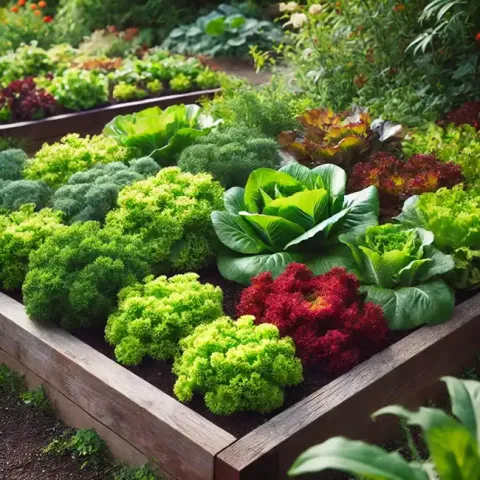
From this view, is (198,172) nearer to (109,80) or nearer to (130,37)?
(109,80)

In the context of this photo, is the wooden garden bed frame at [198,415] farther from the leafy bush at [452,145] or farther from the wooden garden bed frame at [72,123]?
the wooden garden bed frame at [72,123]

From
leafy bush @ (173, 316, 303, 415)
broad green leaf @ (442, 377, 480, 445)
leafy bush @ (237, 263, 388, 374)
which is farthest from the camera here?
leafy bush @ (237, 263, 388, 374)

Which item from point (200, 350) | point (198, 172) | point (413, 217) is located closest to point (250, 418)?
point (200, 350)

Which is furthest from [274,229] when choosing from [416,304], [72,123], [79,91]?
[79,91]

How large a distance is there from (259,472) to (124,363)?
0.77 metres

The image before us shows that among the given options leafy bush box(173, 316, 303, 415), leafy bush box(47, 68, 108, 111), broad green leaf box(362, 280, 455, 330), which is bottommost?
leafy bush box(173, 316, 303, 415)

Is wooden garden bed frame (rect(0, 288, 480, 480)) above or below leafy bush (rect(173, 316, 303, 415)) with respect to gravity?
below

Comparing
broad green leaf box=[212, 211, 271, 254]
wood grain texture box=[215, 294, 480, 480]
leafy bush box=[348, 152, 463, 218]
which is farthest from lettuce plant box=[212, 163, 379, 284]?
wood grain texture box=[215, 294, 480, 480]

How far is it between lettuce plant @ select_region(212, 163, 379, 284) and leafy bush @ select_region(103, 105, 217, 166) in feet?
3.30

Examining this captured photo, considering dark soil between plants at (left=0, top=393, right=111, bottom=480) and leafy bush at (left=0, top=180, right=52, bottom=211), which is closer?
dark soil between plants at (left=0, top=393, right=111, bottom=480)

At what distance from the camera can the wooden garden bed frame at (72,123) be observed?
5.59 metres

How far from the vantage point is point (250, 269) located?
9.80ft

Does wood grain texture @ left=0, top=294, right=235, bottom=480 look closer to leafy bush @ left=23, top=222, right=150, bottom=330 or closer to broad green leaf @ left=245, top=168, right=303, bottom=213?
leafy bush @ left=23, top=222, right=150, bottom=330

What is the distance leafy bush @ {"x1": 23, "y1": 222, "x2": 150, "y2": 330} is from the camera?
2.75 m
